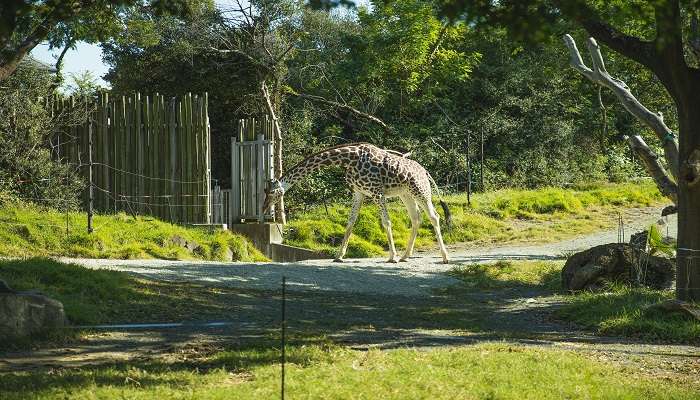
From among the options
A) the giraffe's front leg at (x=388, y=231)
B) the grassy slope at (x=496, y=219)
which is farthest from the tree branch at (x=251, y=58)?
the giraffe's front leg at (x=388, y=231)

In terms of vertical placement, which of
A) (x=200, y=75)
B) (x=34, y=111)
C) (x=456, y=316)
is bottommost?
(x=456, y=316)

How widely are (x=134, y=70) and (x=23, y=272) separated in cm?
1833

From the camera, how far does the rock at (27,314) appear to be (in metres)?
8.02

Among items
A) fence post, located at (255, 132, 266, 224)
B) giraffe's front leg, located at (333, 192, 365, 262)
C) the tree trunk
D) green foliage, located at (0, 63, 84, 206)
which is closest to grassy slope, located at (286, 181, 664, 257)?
fence post, located at (255, 132, 266, 224)

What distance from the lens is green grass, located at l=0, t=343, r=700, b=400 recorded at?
6.57 metres

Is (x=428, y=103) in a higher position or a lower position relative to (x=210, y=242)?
higher

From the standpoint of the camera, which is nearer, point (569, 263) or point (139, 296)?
point (139, 296)

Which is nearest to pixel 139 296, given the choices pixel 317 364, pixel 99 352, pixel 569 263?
pixel 99 352

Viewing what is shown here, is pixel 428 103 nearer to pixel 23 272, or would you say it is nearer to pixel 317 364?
pixel 23 272

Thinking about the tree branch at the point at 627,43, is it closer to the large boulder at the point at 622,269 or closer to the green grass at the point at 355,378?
the large boulder at the point at 622,269

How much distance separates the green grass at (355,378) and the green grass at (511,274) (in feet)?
19.7

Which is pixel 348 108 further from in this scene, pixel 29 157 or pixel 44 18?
pixel 44 18

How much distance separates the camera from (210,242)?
17656mm

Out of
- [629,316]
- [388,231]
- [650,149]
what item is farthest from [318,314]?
[388,231]
